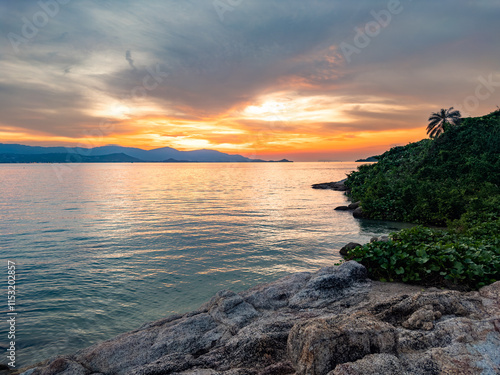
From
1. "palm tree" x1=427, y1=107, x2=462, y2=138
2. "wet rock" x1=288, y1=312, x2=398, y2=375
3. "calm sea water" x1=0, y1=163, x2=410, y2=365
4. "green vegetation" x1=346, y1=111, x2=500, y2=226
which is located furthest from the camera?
"palm tree" x1=427, y1=107, x2=462, y2=138

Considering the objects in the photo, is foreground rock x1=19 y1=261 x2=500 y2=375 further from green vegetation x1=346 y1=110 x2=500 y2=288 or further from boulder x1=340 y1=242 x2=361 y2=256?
boulder x1=340 y1=242 x2=361 y2=256

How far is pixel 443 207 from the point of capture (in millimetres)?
22453

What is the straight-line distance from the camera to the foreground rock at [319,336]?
142 inches

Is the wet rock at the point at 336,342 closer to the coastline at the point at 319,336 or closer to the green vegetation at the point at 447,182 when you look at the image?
the coastline at the point at 319,336

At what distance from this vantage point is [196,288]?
1227 cm

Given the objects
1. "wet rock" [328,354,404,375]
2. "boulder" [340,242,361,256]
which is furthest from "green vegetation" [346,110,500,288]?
"wet rock" [328,354,404,375]

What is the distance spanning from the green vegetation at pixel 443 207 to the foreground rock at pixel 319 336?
103 centimetres

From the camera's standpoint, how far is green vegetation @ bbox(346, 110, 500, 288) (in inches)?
318

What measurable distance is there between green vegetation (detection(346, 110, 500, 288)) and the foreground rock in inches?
40.5

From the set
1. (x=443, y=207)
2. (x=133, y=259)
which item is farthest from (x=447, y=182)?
(x=133, y=259)

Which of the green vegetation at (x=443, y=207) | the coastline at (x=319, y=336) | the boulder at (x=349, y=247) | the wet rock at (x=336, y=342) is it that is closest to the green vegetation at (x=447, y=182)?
the green vegetation at (x=443, y=207)

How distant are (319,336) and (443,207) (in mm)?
23568

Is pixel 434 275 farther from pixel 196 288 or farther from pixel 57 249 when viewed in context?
pixel 57 249

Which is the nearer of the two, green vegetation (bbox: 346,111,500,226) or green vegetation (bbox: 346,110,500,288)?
green vegetation (bbox: 346,110,500,288)
